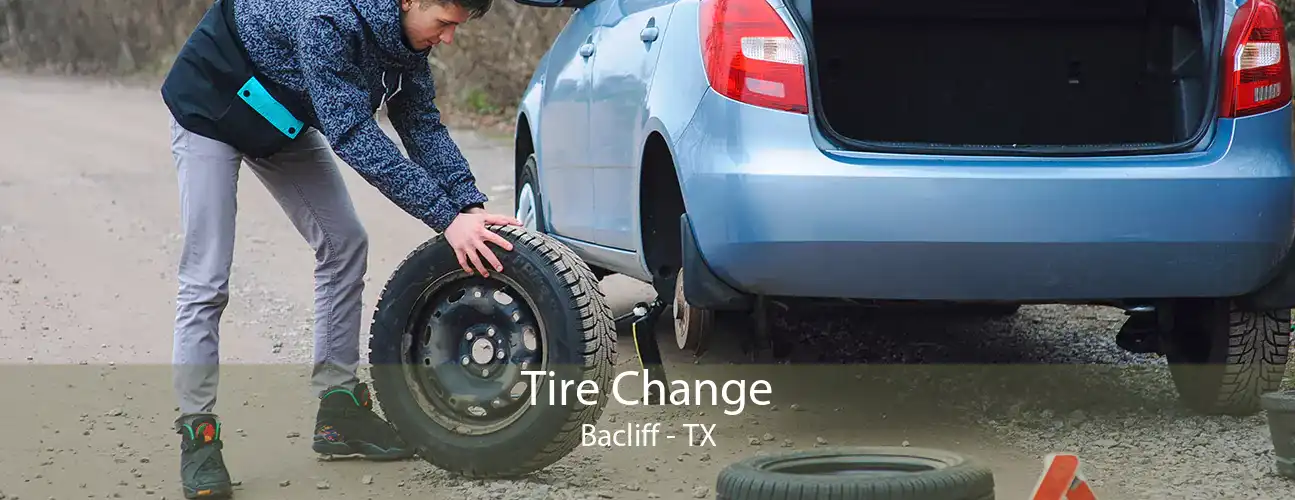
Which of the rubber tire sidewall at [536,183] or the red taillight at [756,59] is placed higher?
the red taillight at [756,59]

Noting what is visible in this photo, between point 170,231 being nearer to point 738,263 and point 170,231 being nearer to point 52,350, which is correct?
point 52,350

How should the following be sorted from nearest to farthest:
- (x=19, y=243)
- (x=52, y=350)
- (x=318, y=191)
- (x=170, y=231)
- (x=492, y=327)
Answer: (x=492, y=327), (x=318, y=191), (x=52, y=350), (x=19, y=243), (x=170, y=231)

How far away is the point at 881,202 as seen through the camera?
4887 millimetres

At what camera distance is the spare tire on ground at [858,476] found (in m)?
3.85

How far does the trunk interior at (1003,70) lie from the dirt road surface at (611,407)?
0.88 metres

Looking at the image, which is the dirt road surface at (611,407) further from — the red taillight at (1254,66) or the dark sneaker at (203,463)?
the red taillight at (1254,66)

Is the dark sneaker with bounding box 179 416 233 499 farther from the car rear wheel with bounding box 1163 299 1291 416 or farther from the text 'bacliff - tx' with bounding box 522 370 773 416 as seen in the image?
the car rear wheel with bounding box 1163 299 1291 416

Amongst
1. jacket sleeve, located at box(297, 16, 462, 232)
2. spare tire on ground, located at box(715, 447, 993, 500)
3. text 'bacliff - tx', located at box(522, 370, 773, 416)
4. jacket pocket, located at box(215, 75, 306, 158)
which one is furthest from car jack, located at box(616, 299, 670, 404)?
spare tire on ground, located at box(715, 447, 993, 500)

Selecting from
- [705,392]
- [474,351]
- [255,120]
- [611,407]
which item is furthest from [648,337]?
[255,120]

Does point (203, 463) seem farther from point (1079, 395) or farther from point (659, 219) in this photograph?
point (1079, 395)

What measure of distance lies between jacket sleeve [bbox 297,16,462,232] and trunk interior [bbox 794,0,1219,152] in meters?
1.54

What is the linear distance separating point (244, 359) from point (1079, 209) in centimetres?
347

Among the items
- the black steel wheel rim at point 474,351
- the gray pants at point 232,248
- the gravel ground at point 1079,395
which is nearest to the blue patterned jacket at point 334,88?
the gray pants at point 232,248

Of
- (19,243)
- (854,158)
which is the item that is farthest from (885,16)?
(19,243)
